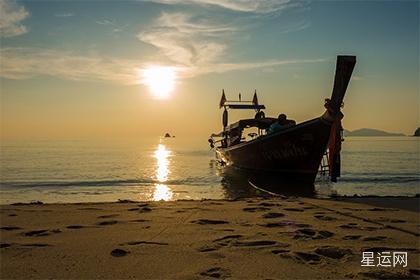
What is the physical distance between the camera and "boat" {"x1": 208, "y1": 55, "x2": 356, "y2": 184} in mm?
13289

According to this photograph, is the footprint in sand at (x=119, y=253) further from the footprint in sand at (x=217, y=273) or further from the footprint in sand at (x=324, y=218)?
the footprint in sand at (x=324, y=218)

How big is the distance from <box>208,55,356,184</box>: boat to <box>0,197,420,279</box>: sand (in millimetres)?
5656

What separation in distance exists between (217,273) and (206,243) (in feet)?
3.98

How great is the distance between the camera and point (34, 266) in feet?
14.5

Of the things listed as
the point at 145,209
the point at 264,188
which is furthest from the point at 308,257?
the point at 264,188

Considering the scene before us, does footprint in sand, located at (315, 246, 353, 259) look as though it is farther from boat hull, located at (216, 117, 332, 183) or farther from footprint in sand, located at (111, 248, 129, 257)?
boat hull, located at (216, 117, 332, 183)

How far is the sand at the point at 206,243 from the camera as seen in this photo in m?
4.20

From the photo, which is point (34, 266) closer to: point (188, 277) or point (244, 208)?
point (188, 277)

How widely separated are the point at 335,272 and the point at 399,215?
441 cm

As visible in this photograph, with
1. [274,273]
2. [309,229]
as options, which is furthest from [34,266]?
[309,229]

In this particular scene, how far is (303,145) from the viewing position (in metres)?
17.7


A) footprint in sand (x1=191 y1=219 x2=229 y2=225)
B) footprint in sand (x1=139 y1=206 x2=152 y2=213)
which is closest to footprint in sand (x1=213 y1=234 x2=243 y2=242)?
footprint in sand (x1=191 y1=219 x2=229 y2=225)

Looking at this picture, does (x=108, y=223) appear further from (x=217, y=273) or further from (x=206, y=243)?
(x=217, y=273)

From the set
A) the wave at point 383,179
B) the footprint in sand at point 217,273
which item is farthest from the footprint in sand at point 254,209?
the wave at point 383,179
